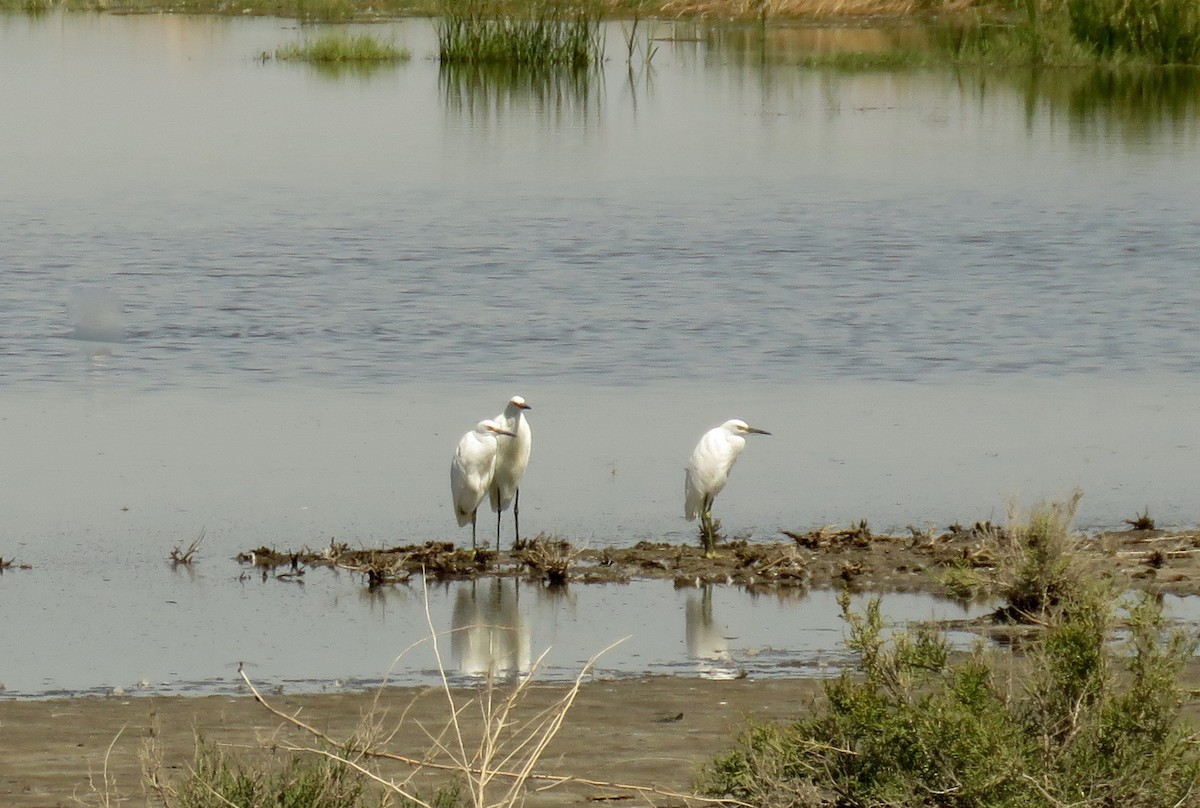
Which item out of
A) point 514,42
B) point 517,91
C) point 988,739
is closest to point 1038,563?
point 988,739

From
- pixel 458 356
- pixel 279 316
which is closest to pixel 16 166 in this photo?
pixel 279 316

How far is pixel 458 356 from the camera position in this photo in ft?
50.3

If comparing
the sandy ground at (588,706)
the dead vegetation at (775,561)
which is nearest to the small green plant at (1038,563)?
the sandy ground at (588,706)

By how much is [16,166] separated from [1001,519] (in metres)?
19.6

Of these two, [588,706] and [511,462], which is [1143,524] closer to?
[511,462]

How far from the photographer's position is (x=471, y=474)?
9672 millimetres

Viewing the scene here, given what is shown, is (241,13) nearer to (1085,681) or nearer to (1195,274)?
(1195,274)

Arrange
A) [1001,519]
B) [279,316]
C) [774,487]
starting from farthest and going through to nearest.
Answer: [279,316] < [774,487] < [1001,519]

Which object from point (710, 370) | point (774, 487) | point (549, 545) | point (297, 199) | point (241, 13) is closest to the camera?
point (549, 545)

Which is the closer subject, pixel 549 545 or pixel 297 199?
pixel 549 545

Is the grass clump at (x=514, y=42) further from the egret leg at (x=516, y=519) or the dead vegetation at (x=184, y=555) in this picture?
the dead vegetation at (x=184, y=555)

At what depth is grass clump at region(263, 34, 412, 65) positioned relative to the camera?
41438 mm

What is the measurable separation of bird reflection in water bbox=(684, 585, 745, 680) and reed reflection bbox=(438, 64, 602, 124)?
77.5ft

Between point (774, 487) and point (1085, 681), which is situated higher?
point (1085, 681)
